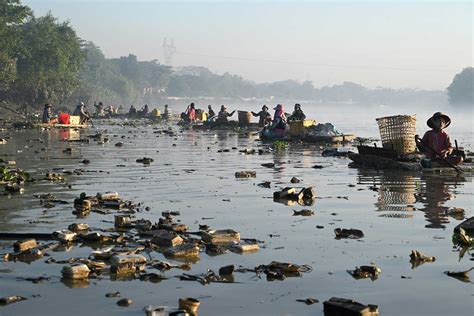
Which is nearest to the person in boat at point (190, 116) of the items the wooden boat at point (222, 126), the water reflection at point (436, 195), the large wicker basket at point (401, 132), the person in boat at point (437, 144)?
the wooden boat at point (222, 126)

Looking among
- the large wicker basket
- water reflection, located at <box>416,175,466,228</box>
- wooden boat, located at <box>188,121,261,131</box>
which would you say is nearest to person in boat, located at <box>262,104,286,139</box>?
wooden boat, located at <box>188,121,261,131</box>

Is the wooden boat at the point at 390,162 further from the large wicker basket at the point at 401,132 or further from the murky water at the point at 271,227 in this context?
the large wicker basket at the point at 401,132

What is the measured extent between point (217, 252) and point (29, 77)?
2575 inches

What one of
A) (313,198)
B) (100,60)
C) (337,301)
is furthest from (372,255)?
(100,60)

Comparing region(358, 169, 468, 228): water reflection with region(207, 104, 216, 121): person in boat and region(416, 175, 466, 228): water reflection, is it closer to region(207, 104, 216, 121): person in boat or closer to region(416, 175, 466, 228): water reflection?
region(416, 175, 466, 228): water reflection

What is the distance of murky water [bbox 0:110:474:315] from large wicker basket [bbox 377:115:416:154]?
5.22 feet

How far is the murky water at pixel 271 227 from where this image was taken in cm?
722

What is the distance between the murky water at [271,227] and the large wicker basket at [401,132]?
1.59m

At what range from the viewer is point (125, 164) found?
70.2 ft

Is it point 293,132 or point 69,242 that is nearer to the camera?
point 69,242

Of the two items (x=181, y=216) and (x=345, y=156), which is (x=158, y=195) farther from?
(x=345, y=156)

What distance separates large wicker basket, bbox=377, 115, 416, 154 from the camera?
20.9 metres

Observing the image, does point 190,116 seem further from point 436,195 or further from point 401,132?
point 436,195

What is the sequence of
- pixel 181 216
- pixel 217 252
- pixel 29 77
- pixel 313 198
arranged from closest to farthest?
1. pixel 217 252
2. pixel 181 216
3. pixel 313 198
4. pixel 29 77
